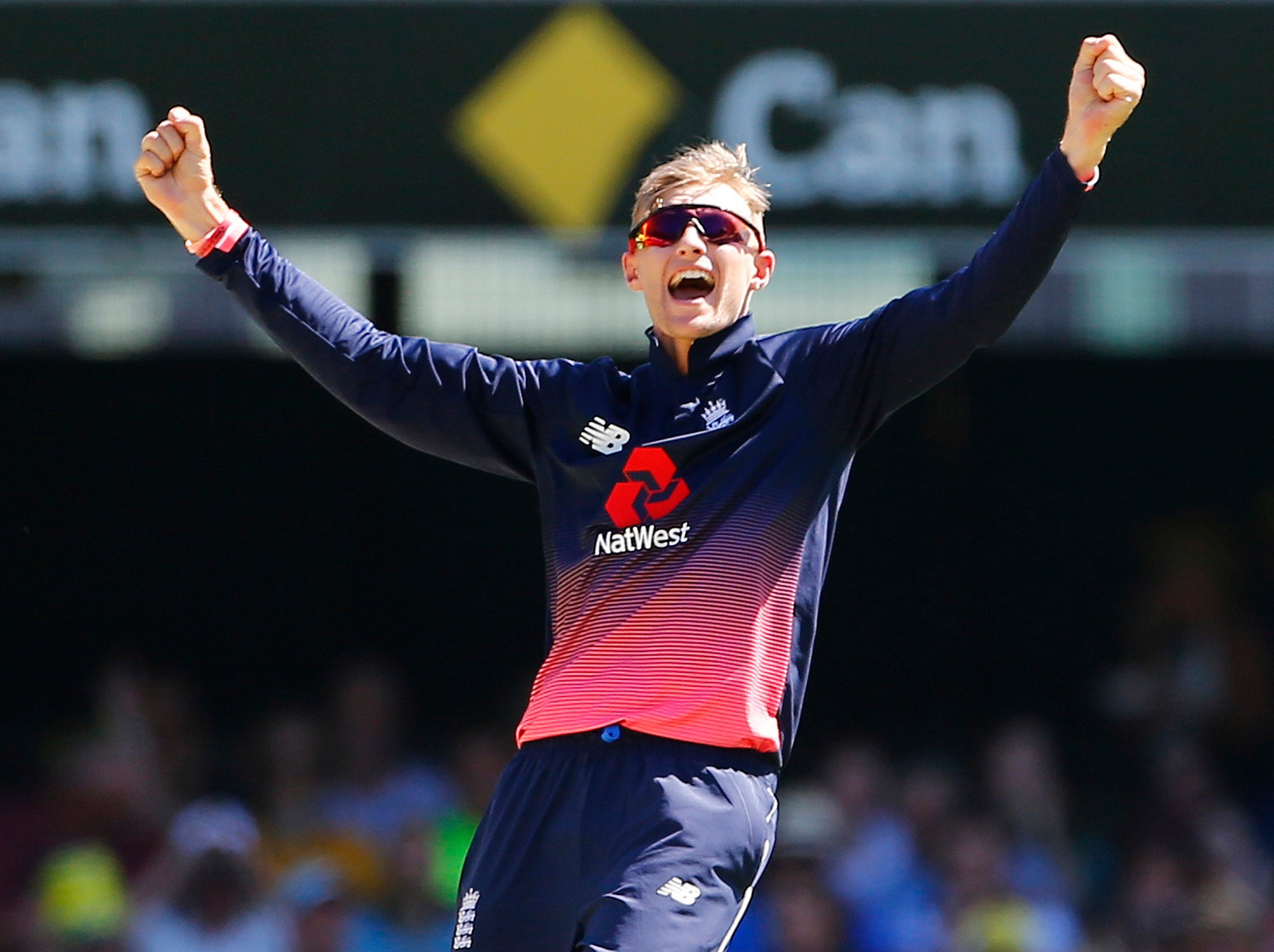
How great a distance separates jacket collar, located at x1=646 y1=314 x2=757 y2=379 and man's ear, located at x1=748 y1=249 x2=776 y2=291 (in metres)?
0.08

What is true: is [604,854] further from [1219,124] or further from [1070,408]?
[1070,408]

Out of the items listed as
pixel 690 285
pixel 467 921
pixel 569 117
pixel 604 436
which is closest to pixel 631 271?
pixel 690 285

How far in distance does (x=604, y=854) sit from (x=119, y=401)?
265 inches

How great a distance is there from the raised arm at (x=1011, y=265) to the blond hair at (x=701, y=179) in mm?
378

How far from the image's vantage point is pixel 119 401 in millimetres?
9367

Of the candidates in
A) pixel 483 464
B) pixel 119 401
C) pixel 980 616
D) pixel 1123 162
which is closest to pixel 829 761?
pixel 980 616

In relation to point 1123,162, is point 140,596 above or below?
below

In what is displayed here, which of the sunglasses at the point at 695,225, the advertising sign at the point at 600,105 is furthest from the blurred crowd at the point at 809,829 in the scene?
Answer: the sunglasses at the point at 695,225

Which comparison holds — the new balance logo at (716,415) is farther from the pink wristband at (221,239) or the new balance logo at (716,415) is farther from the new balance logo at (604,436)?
the pink wristband at (221,239)

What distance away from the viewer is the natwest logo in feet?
10.9

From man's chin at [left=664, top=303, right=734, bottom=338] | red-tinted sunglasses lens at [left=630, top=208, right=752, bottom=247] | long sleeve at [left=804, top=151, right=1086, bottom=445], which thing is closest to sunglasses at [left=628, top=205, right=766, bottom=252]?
red-tinted sunglasses lens at [left=630, top=208, right=752, bottom=247]

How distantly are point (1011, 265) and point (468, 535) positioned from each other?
649 centimetres

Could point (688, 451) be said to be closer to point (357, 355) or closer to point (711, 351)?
point (711, 351)

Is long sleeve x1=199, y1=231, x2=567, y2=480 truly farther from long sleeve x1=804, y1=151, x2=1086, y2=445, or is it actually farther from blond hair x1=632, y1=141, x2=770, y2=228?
long sleeve x1=804, y1=151, x2=1086, y2=445
